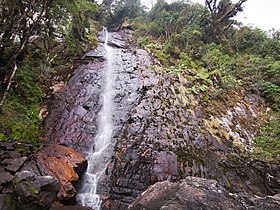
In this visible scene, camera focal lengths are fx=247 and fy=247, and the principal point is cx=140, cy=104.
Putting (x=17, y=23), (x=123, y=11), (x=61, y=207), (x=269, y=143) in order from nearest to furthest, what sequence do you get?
1. (x=61, y=207)
2. (x=17, y=23)
3. (x=269, y=143)
4. (x=123, y=11)

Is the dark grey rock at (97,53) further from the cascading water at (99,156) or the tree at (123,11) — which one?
the tree at (123,11)

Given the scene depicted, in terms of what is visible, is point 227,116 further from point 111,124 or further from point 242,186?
point 111,124

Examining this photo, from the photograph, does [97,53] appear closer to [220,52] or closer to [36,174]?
[220,52]

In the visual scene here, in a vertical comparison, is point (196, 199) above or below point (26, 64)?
below

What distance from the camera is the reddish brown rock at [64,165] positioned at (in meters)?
6.37

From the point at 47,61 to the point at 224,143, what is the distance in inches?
334

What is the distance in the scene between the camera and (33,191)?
201 inches

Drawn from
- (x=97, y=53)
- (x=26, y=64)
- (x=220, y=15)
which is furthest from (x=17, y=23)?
(x=220, y=15)

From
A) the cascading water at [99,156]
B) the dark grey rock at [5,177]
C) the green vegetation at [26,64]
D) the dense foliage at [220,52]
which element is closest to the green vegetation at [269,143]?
the dense foliage at [220,52]

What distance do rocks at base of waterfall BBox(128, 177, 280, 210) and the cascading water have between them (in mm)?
3686

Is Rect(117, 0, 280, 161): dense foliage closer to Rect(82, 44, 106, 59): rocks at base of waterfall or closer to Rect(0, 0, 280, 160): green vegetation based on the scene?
Rect(0, 0, 280, 160): green vegetation

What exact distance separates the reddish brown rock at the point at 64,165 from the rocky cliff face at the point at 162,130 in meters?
0.77

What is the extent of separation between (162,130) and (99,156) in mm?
2217

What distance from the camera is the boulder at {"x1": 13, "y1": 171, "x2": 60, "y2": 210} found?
16.4ft
